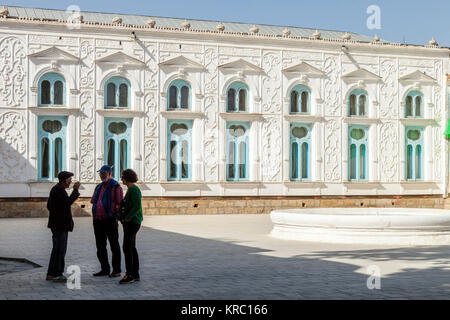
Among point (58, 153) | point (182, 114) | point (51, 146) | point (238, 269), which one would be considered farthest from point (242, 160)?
point (238, 269)

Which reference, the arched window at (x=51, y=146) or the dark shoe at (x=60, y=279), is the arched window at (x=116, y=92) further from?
the dark shoe at (x=60, y=279)

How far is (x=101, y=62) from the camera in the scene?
1188 inches

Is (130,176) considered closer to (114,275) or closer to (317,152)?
(114,275)

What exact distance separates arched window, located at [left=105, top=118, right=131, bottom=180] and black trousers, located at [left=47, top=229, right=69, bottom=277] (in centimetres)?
1893

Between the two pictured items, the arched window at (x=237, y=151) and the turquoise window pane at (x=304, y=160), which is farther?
the turquoise window pane at (x=304, y=160)

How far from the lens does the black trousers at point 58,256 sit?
11.2m

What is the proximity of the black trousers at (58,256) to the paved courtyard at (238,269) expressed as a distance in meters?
0.23

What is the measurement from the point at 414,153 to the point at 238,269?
2421 cm

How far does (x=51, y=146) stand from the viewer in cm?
2955

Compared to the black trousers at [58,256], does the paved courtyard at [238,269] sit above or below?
below

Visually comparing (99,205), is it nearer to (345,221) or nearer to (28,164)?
(345,221)

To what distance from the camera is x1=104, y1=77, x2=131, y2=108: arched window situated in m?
30.5

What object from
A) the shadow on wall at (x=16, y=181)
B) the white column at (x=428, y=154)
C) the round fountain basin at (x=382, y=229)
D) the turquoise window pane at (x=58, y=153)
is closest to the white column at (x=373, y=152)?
the white column at (x=428, y=154)

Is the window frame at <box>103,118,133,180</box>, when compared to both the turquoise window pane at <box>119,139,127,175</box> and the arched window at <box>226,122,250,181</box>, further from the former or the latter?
the arched window at <box>226,122,250,181</box>
